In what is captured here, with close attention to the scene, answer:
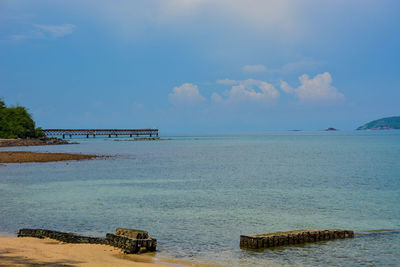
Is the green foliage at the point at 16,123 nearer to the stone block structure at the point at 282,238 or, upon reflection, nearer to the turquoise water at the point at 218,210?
the turquoise water at the point at 218,210

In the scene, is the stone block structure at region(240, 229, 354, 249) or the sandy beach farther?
the stone block structure at region(240, 229, 354, 249)

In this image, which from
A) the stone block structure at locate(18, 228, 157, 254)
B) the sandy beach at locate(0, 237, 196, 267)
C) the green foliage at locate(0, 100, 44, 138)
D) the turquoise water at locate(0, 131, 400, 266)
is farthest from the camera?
the green foliage at locate(0, 100, 44, 138)

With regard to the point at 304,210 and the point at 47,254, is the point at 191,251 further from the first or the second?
the point at 304,210

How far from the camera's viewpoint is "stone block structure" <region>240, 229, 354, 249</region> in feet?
41.8

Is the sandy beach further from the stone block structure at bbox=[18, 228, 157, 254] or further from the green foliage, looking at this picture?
the green foliage

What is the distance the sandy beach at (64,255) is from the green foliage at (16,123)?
10019cm

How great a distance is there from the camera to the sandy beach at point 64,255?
10.2 m

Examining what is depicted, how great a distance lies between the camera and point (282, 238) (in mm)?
13023

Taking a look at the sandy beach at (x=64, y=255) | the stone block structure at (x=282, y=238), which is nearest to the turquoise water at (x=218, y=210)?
the stone block structure at (x=282, y=238)

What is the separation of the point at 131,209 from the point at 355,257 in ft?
36.1

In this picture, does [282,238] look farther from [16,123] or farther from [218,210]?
[16,123]

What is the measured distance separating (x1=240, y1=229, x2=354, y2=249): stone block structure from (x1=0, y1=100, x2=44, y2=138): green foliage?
102644 mm

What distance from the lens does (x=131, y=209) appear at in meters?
19.8

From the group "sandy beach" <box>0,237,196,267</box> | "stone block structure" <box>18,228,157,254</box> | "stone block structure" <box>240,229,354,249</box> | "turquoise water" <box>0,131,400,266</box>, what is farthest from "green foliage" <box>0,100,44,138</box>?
"stone block structure" <box>240,229,354,249</box>
